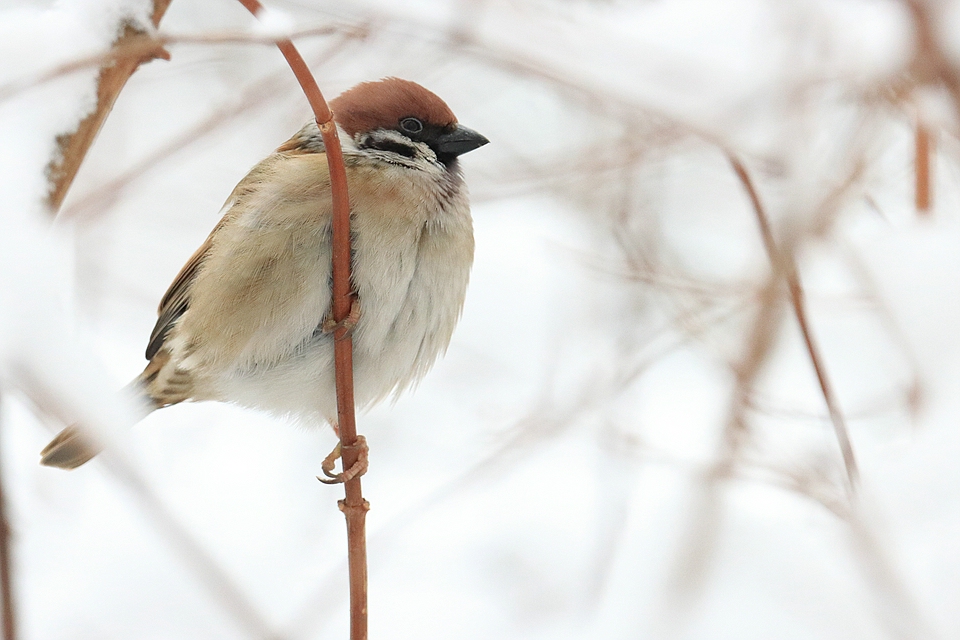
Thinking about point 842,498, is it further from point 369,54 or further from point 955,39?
point 369,54

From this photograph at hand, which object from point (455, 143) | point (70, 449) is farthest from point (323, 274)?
point (70, 449)

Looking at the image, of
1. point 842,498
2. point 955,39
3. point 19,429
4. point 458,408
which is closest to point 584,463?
point 458,408

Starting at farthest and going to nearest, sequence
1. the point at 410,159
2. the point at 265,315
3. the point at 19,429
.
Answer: the point at 19,429
the point at 410,159
the point at 265,315

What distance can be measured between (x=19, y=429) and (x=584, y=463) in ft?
6.80

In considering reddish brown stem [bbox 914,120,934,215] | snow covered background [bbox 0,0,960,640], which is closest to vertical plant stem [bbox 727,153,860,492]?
snow covered background [bbox 0,0,960,640]

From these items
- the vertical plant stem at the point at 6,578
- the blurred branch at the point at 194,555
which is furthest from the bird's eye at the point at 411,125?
the vertical plant stem at the point at 6,578

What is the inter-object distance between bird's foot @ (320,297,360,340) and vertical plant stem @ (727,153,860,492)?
0.86 m

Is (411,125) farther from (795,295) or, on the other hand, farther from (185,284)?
(795,295)

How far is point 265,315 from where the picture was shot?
7.25 ft

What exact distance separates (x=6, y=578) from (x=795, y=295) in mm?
1439

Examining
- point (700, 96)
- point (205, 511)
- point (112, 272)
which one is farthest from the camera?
point (112, 272)

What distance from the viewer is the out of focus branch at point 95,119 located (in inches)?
58.1

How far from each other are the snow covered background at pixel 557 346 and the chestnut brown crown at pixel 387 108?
0.55ft

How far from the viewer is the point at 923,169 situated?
185cm
